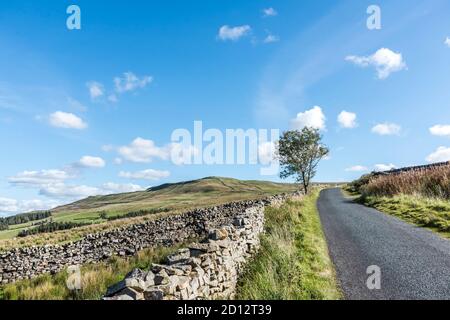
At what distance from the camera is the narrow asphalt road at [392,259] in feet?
28.9

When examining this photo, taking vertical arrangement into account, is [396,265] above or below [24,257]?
above

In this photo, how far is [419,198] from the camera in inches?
1006

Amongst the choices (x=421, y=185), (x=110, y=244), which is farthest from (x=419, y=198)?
(x=110, y=244)

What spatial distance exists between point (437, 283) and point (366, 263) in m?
2.48

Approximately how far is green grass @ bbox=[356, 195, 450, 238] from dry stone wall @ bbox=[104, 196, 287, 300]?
30.6ft

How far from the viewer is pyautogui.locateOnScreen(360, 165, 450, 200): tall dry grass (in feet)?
87.0

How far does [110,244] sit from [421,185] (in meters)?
28.8

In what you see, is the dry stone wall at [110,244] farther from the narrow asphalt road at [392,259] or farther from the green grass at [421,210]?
the narrow asphalt road at [392,259]

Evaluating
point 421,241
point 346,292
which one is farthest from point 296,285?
point 421,241

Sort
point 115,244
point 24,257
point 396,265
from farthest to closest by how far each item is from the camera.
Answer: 1. point 115,244
2. point 24,257
3. point 396,265

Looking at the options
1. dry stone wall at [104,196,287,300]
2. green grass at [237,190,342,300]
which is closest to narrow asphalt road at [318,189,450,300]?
green grass at [237,190,342,300]
